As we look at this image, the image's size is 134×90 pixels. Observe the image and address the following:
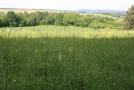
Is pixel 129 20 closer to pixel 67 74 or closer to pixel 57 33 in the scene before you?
pixel 57 33

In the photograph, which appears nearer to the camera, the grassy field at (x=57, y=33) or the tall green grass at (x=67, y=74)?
the tall green grass at (x=67, y=74)

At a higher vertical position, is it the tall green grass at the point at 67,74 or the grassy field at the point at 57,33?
the grassy field at the point at 57,33

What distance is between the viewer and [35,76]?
3.60 m

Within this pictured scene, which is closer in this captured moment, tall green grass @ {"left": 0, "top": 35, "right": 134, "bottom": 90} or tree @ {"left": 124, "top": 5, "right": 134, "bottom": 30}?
tall green grass @ {"left": 0, "top": 35, "right": 134, "bottom": 90}

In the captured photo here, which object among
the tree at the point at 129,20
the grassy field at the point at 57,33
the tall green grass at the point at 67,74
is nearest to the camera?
the tall green grass at the point at 67,74

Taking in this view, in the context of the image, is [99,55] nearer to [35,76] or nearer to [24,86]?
[35,76]

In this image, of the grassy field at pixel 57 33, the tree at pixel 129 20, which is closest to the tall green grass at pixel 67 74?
the grassy field at pixel 57 33

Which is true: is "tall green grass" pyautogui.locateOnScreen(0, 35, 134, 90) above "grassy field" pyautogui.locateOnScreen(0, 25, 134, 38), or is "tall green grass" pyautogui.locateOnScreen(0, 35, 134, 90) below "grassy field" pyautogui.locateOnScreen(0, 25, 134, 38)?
below

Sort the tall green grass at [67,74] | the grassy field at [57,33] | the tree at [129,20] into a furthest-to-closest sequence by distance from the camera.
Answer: the tree at [129,20]
the grassy field at [57,33]
the tall green grass at [67,74]

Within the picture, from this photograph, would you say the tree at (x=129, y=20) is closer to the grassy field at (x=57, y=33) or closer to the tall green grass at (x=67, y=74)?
the grassy field at (x=57, y=33)

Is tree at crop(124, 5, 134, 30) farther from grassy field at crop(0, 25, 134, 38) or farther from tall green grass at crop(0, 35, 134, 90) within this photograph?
tall green grass at crop(0, 35, 134, 90)

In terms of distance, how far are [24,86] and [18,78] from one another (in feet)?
1.61

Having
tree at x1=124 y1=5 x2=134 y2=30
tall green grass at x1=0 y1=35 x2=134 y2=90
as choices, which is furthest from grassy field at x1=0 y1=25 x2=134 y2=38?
tree at x1=124 y1=5 x2=134 y2=30

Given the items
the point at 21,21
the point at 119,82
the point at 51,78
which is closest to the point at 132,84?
the point at 119,82
